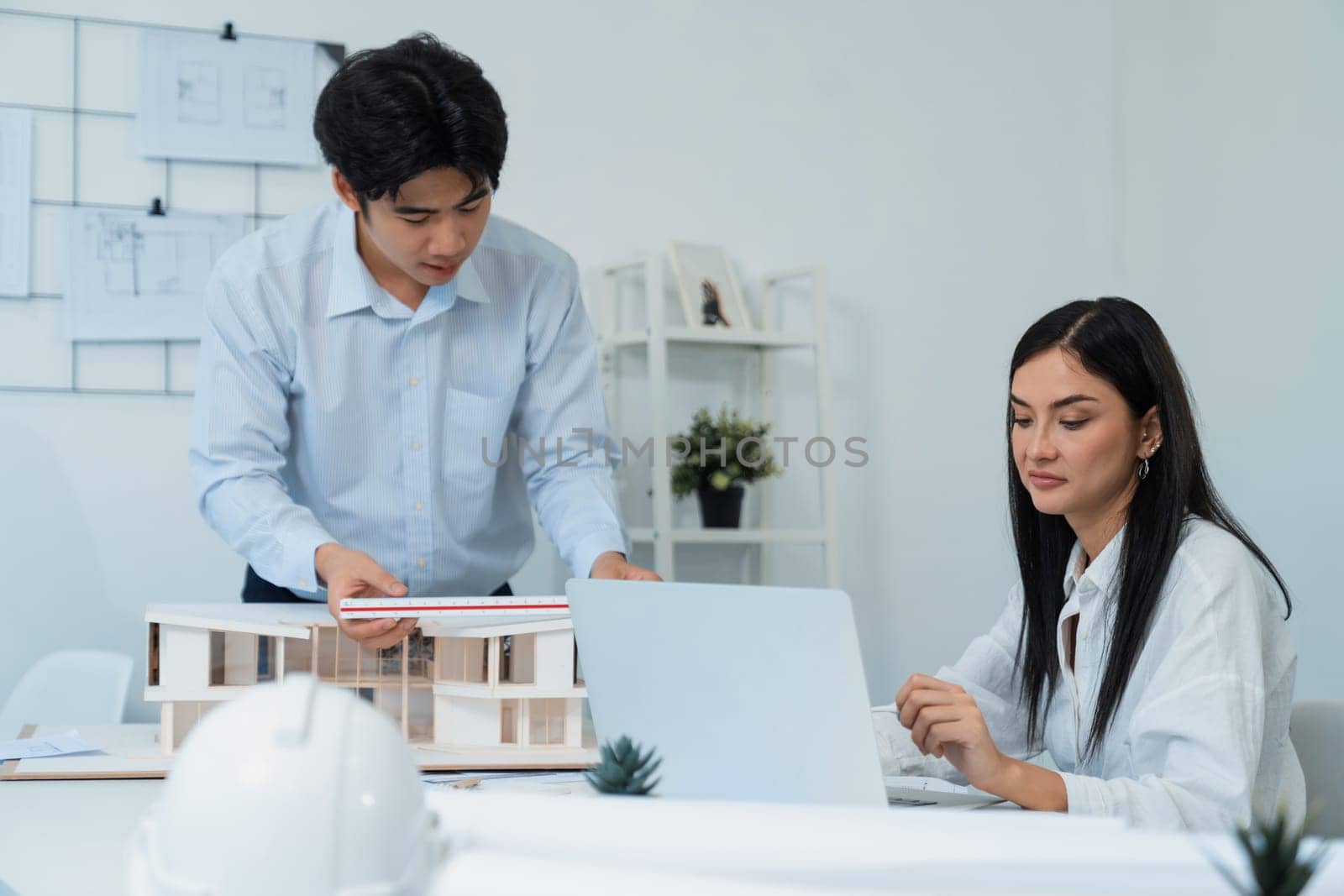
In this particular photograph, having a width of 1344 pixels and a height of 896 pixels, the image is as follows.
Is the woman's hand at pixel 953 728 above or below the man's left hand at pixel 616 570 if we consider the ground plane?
below

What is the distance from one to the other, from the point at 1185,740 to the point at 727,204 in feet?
6.63

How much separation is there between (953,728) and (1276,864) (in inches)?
26.1

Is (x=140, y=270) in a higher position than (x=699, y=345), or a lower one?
higher

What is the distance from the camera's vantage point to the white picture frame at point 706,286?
8.98ft

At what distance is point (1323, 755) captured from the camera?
1.46 meters

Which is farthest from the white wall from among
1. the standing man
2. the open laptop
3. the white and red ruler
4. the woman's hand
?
the open laptop

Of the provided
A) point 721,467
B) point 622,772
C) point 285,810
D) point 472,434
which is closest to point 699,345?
point 721,467

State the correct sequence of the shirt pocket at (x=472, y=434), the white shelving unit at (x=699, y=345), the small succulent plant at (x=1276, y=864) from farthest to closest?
the white shelving unit at (x=699, y=345), the shirt pocket at (x=472, y=434), the small succulent plant at (x=1276, y=864)

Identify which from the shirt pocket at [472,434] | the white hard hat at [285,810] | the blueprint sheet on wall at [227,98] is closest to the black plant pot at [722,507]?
the shirt pocket at [472,434]

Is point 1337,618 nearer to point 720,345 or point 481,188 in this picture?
point 720,345

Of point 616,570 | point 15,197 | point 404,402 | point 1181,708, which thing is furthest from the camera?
point 15,197

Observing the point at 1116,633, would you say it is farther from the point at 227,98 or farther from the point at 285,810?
the point at 227,98

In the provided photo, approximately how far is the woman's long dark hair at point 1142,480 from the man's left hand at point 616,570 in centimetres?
50

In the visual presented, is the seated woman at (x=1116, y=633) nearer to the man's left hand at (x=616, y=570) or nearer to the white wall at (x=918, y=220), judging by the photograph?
the man's left hand at (x=616, y=570)
